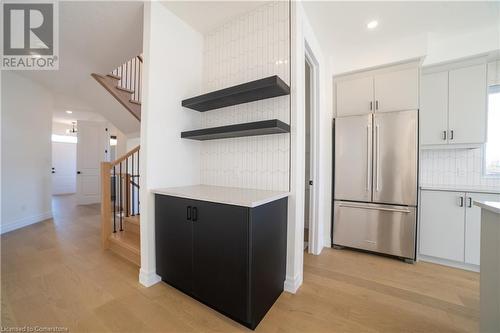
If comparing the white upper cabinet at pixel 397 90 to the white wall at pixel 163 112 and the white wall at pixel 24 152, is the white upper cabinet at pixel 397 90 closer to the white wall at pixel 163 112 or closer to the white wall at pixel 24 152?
the white wall at pixel 163 112

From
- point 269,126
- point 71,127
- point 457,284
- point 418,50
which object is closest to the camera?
point 269,126

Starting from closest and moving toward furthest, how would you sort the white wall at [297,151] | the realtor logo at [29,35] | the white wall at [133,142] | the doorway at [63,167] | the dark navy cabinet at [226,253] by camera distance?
the dark navy cabinet at [226,253] → the white wall at [297,151] → the realtor logo at [29,35] → the white wall at [133,142] → the doorway at [63,167]

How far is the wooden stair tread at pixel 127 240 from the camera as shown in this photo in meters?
2.35

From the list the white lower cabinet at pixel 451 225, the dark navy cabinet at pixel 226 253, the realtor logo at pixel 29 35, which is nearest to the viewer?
the dark navy cabinet at pixel 226 253

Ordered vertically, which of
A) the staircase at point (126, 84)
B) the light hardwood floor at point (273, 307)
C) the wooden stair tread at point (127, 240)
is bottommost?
the light hardwood floor at point (273, 307)

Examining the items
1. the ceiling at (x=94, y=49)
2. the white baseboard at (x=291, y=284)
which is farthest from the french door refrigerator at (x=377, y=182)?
the ceiling at (x=94, y=49)

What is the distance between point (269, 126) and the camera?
5.51 ft

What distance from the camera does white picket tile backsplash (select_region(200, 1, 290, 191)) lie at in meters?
1.93

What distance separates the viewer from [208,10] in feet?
6.92

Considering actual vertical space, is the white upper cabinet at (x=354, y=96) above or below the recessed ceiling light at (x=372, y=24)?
below

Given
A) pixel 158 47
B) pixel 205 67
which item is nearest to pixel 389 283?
pixel 205 67

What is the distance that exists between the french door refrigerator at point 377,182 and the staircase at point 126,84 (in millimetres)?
3524

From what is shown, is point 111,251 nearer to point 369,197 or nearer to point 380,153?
point 369,197

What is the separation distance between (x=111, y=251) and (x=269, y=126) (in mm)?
2703
